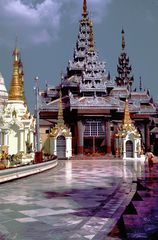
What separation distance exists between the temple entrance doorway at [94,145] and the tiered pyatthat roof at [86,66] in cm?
630

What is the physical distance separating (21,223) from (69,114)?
139 feet

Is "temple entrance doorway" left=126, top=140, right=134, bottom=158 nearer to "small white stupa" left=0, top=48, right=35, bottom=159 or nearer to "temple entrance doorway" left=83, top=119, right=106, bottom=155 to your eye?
"temple entrance doorway" left=83, top=119, right=106, bottom=155

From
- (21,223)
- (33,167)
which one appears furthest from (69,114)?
(21,223)

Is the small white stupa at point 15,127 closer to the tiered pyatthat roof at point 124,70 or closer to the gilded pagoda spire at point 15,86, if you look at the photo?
the gilded pagoda spire at point 15,86

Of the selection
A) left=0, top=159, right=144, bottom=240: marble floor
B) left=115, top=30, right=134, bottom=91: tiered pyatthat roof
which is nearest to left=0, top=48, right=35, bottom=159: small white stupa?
left=0, top=159, right=144, bottom=240: marble floor

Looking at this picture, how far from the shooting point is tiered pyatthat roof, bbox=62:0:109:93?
51034mm

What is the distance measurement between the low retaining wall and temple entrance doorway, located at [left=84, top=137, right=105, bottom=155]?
80.6 feet

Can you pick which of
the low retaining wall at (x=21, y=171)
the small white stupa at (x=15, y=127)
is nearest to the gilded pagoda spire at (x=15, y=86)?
the small white stupa at (x=15, y=127)

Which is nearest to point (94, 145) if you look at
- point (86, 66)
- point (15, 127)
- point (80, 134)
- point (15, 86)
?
point (80, 134)

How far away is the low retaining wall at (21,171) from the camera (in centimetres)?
1576

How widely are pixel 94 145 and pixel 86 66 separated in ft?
38.4

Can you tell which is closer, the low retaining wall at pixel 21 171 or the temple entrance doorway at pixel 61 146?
the low retaining wall at pixel 21 171

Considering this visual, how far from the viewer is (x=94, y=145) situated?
48.2m

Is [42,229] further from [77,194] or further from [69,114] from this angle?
[69,114]
